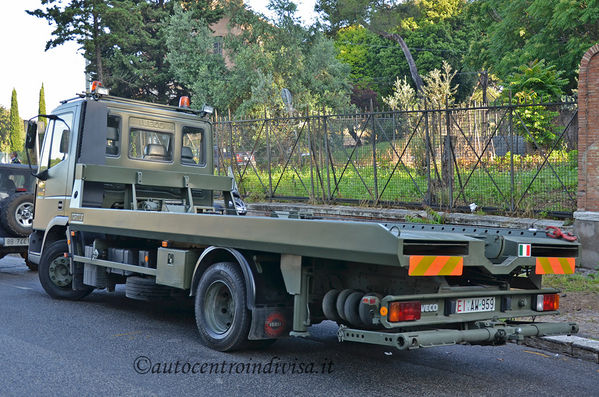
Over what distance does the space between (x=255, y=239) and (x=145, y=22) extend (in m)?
35.9

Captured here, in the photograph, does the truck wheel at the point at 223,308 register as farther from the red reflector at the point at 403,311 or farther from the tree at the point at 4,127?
the tree at the point at 4,127

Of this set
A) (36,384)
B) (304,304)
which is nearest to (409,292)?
(304,304)

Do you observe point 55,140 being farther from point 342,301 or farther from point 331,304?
point 342,301

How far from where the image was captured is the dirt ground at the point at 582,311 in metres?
7.66

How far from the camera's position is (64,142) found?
31.1 ft

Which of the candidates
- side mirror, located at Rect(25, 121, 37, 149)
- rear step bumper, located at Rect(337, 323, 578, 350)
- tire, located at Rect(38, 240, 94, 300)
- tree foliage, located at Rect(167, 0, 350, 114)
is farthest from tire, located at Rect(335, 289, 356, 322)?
tree foliage, located at Rect(167, 0, 350, 114)

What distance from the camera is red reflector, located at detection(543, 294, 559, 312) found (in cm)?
609

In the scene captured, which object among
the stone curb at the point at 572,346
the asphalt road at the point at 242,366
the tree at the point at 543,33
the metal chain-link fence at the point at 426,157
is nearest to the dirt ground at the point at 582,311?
the stone curb at the point at 572,346

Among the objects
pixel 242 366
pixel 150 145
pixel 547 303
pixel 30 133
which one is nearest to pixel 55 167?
pixel 30 133

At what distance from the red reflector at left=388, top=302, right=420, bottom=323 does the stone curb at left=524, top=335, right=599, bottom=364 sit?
A: 2.63 m

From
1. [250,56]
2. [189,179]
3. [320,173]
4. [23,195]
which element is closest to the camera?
[189,179]

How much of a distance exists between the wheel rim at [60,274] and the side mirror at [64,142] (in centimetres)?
158

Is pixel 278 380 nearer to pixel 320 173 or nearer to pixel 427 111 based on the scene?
pixel 427 111

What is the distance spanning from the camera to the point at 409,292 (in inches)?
212
